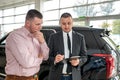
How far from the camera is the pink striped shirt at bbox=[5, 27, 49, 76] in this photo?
6.96 feet

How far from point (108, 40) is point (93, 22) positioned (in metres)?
5.86

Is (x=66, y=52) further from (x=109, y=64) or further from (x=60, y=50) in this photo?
(x=109, y=64)

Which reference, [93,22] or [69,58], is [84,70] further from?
[93,22]

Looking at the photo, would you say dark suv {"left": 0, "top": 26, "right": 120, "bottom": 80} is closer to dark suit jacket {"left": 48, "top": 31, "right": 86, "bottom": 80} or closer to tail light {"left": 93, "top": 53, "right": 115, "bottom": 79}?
tail light {"left": 93, "top": 53, "right": 115, "bottom": 79}

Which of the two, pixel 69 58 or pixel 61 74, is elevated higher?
pixel 69 58

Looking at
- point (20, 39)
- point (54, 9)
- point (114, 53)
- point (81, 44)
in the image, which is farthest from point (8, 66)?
point (54, 9)

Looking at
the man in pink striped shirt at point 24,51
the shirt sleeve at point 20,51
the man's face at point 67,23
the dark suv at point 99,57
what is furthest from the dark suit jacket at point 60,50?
the dark suv at point 99,57

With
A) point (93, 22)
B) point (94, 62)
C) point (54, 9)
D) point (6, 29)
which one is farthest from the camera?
point (6, 29)

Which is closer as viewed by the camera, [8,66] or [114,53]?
[8,66]

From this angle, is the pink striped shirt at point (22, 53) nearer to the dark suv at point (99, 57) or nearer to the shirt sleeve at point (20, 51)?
the shirt sleeve at point (20, 51)

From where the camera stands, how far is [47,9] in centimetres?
1244

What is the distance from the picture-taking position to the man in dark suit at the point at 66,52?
2.66 meters

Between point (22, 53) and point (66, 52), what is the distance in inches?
28.7

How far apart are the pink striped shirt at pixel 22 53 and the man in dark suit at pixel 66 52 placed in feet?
1.41
